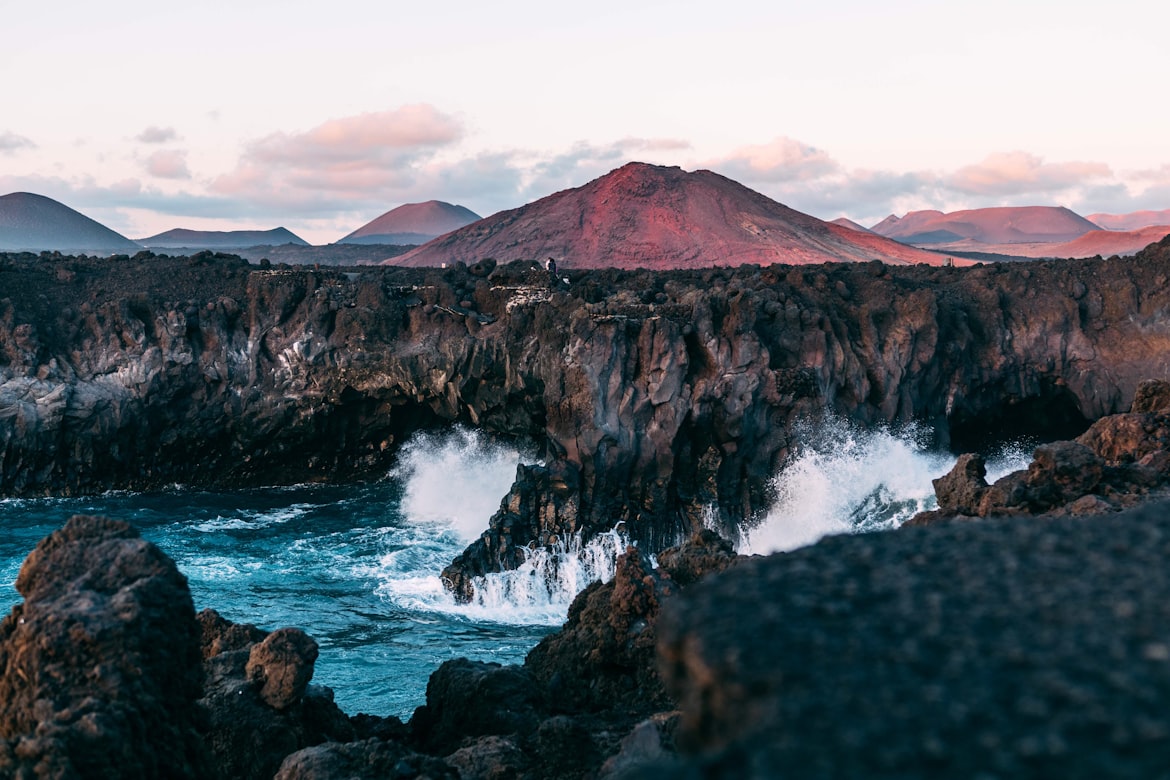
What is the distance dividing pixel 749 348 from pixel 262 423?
720 inches

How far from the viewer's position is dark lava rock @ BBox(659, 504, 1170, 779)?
13.6 ft

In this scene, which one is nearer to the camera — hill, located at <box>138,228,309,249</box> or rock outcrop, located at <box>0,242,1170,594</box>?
rock outcrop, located at <box>0,242,1170,594</box>

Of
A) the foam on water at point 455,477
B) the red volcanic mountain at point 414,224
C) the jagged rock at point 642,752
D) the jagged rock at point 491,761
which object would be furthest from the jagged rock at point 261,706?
the red volcanic mountain at point 414,224

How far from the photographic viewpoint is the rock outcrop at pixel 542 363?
3155 centimetres

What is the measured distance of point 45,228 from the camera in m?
138

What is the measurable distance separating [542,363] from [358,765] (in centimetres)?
2355

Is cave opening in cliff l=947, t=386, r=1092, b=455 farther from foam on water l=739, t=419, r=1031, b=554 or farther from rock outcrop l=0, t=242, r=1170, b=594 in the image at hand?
foam on water l=739, t=419, r=1031, b=554

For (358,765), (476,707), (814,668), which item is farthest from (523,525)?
(814,668)

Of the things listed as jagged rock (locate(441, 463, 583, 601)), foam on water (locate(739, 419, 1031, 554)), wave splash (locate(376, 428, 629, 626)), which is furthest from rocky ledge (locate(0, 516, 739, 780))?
foam on water (locate(739, 419, 1031, 554))

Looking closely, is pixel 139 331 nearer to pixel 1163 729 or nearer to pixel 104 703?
pixel 104 703

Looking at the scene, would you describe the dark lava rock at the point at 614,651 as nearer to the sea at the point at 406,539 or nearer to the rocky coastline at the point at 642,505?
the rocky coastline at the point at 642,505

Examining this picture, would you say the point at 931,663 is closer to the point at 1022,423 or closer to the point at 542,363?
the point at 542,363

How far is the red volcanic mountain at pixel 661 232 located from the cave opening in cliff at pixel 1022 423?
29.3 metres

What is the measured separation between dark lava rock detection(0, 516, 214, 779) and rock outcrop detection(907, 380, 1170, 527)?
33.6ft
